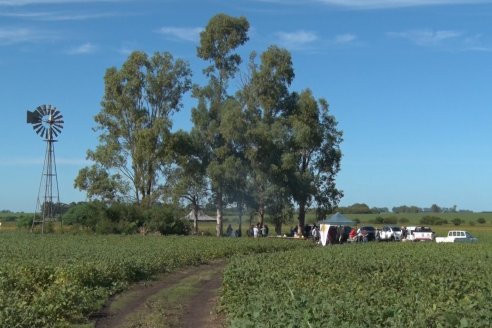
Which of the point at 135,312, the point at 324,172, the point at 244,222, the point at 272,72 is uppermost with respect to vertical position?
the point at 272,72

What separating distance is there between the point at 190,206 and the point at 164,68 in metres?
13.2

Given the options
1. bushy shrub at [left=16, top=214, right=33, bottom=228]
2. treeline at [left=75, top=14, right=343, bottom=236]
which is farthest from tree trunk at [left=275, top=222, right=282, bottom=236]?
bushy shrub at [left=16, top=214, right=33, bottom=228]

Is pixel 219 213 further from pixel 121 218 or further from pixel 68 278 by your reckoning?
pixel 68 278

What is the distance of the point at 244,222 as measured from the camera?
67.9 meters

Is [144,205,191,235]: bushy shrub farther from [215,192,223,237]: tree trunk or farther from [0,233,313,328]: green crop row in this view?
[0,233,313,328]: green crop row

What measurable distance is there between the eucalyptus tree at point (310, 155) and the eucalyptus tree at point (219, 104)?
542cm

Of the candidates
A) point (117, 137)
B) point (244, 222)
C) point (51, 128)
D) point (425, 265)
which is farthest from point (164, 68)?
point (425, 265)

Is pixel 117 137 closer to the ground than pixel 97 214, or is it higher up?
higher up

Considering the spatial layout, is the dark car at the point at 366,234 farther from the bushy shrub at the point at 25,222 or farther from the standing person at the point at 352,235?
the bushy shrub at the point at 25,222

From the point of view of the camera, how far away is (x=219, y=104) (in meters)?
62.2

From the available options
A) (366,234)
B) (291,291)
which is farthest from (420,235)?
(291,291)

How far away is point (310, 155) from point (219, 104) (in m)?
10.5

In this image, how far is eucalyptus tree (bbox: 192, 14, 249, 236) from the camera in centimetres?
5991

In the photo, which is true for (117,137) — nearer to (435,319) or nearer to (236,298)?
(236,298)
